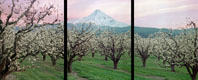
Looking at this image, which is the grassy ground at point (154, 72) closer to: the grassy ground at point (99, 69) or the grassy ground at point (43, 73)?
the grassy ground at point (99, 69)

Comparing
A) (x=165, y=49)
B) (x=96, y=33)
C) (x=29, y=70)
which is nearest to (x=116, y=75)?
(x=96, y=33)

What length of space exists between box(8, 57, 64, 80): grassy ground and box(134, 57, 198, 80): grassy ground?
966mm

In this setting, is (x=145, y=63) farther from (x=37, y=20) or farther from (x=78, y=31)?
(x=37, y=20)

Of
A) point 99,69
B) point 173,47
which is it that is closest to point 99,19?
point 99,69

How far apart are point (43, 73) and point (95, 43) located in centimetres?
79

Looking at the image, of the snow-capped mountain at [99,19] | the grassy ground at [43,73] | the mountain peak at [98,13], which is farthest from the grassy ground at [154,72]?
the grassy ground at [43,73]

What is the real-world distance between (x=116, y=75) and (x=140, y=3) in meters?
0.99

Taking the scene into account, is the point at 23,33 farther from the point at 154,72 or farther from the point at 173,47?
the point at 173,47

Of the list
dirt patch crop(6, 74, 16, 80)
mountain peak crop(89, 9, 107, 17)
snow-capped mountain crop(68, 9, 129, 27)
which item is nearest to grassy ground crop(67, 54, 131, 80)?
snow-capped mountain crop(68, 9, 129, 27)

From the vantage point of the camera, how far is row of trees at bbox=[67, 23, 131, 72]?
2.56 meters

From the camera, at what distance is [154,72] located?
2789 mm

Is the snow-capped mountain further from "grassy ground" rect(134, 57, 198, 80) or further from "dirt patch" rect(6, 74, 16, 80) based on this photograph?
"dirt patch" rect(6, 74, 16, 80)

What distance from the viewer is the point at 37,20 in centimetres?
240

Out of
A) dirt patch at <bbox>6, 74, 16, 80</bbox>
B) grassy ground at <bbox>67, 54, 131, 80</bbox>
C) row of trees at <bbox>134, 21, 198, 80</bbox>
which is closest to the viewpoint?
dirt patch at <bbox>6, 74, 16, 80</bbox>
